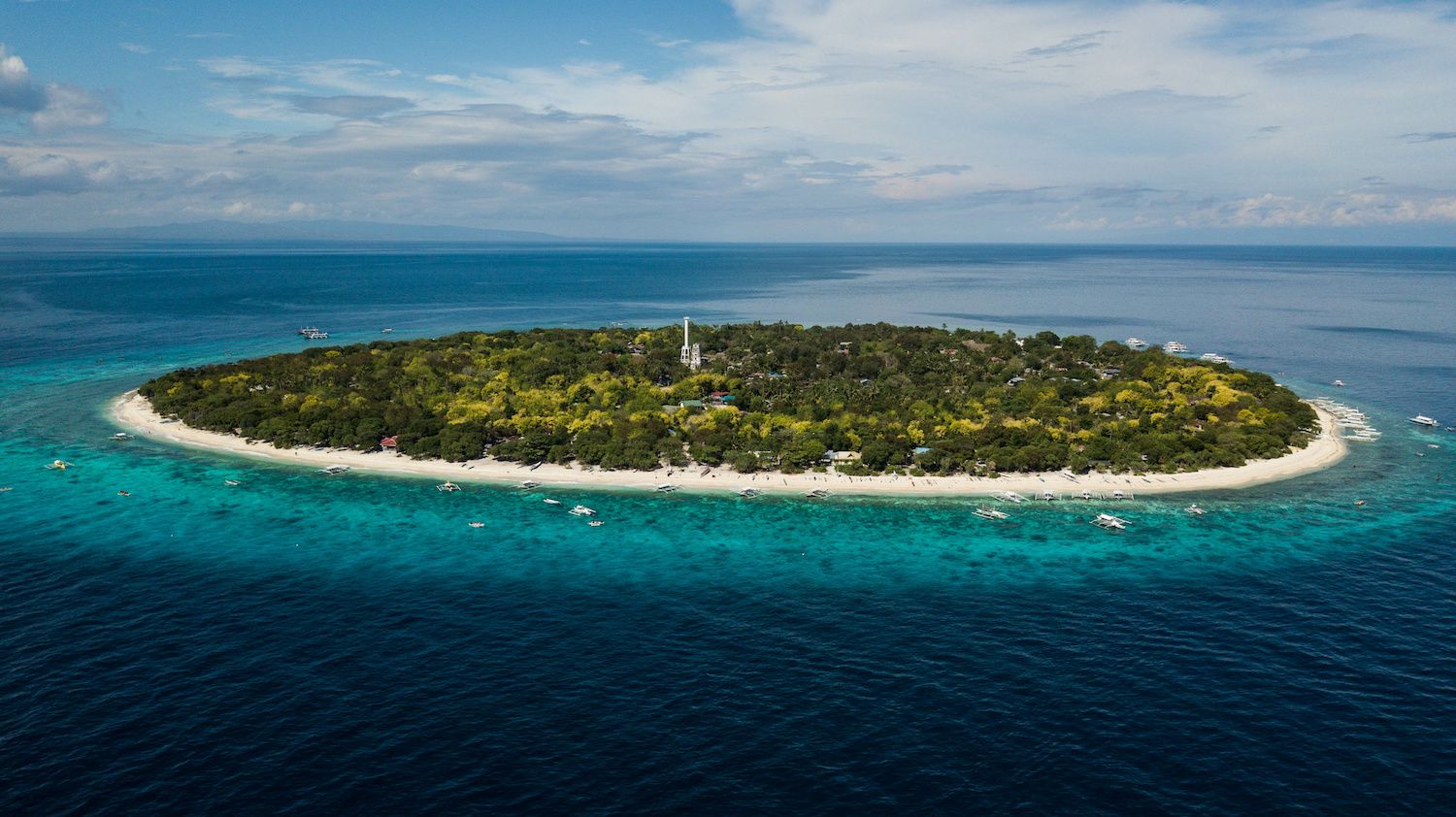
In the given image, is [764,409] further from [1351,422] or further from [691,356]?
[1351,422]

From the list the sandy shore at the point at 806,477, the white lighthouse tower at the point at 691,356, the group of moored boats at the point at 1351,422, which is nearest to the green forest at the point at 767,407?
the sandy shore at the point at 806,477

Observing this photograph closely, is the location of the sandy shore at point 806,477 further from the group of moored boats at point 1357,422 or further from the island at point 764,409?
the group of moored boats at point 1357,422

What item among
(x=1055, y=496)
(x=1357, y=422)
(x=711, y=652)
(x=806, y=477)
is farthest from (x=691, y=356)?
(x=1357, y=422)

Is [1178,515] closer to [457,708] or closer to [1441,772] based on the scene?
[1441,772]

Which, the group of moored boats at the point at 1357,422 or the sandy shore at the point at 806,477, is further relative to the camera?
the group of moored boats at the point at 1357,422

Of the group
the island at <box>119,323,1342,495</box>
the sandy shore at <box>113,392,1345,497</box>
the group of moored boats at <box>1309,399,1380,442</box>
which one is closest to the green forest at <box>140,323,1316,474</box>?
the island at <box>119,323,1342,495</box>

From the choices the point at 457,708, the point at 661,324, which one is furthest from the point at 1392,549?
the point at 661,324
